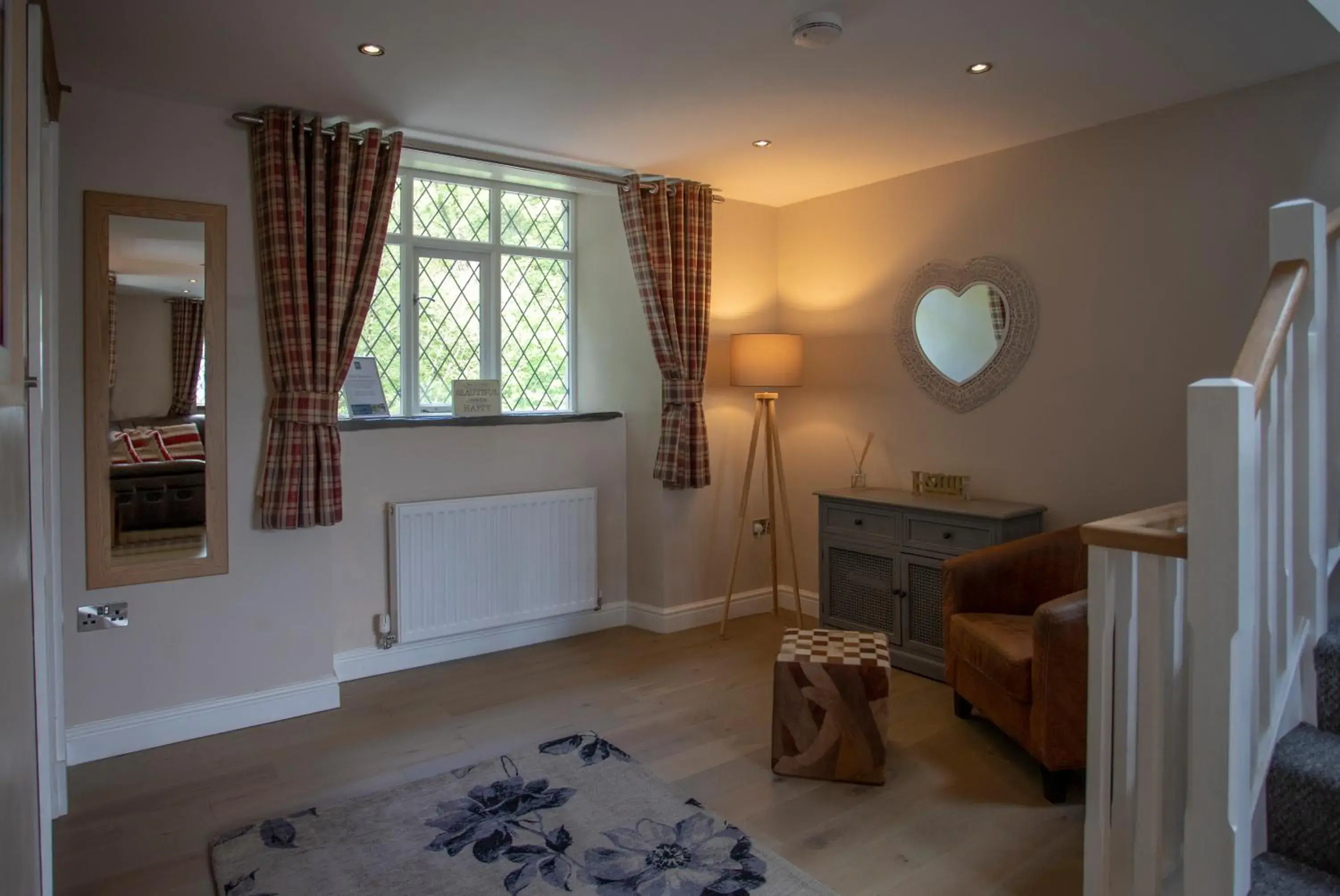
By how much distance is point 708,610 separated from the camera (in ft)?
15.3

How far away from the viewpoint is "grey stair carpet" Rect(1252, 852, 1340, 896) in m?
1.57

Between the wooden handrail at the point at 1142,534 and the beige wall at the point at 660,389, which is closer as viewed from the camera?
the wooden handrail at the point at 1142,534

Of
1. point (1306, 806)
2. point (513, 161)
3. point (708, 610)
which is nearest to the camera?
point (1306, 806)

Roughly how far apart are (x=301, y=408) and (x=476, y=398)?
0.98m

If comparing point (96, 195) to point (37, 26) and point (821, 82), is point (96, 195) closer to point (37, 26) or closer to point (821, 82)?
point (37, 26)

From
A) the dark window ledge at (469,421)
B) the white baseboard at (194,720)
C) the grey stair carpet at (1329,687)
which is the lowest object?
the white baseboard at (194,720)

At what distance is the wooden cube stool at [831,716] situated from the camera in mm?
2746

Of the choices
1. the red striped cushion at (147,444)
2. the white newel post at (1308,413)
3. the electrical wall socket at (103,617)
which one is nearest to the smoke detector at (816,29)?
the white newel post at (1308,413)

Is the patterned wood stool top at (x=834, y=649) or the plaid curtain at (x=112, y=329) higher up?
the plaid curtain at (x=112, y=329)

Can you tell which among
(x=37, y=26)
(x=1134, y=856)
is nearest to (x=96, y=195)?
(x=37, y=26)

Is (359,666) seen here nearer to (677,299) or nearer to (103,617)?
(103,617)

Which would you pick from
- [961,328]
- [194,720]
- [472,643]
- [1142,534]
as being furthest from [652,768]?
[961,328]

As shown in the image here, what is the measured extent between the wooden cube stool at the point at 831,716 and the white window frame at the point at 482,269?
86.3 inches

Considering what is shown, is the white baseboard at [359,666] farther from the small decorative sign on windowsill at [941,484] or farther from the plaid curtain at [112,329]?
the plaid curtain at [112,329]
